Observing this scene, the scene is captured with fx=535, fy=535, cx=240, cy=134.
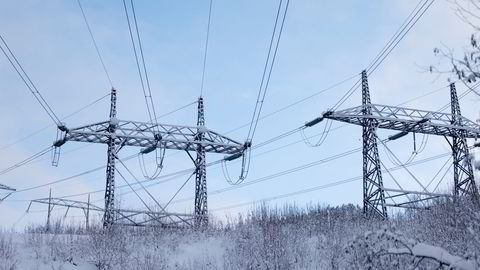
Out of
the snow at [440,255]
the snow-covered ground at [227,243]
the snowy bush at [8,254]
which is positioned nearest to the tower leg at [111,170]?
the snow-covered ground at [227,243]

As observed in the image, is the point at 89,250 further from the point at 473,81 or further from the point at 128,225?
the point at 473,81

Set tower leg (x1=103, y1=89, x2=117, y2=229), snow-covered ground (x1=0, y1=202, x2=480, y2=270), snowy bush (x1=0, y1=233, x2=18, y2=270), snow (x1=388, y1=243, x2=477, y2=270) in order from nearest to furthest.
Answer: snow (x1=388, y1=243, x2=477, y2=270) → snowy bush (x1=0, y1=233, x2=18, y2=270) → snow-covered ground (x1=0, y1=202, x2=480, y2=270) → tower leg (x1=103, y1=89, x2=117, y2=229)

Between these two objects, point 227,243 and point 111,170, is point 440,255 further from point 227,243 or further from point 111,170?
point 111,170

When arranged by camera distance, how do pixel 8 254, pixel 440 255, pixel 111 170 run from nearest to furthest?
pixel 440 255
pixel 8 254
pixel 111 170

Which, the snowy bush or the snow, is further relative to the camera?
the snowy bush

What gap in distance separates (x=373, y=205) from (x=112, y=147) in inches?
478

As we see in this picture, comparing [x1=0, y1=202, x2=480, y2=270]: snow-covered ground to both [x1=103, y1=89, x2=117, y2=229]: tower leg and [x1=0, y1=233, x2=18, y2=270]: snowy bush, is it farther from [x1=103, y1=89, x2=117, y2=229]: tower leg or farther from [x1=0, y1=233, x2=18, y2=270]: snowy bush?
[x1=103, y1=89, x2=117, y2=229]: tower leg

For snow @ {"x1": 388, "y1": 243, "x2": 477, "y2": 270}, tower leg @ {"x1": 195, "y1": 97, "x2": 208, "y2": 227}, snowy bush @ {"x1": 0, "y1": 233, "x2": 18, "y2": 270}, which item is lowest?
snow @ {"x1": 388, "y1": 243, "x2": 477, "y2": 270}

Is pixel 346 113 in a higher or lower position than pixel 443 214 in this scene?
higher

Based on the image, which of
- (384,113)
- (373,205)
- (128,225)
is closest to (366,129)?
(384,113)

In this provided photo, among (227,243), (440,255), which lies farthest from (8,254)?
(440,255)

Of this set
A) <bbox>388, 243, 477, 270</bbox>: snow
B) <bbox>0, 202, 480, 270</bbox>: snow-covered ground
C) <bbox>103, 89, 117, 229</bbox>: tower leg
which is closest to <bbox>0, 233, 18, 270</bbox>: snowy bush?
<bbox>0, 202, 480, 270</bbox>: snow-covered ground

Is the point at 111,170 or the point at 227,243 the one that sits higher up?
the point at 111,170

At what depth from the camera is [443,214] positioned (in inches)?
639
